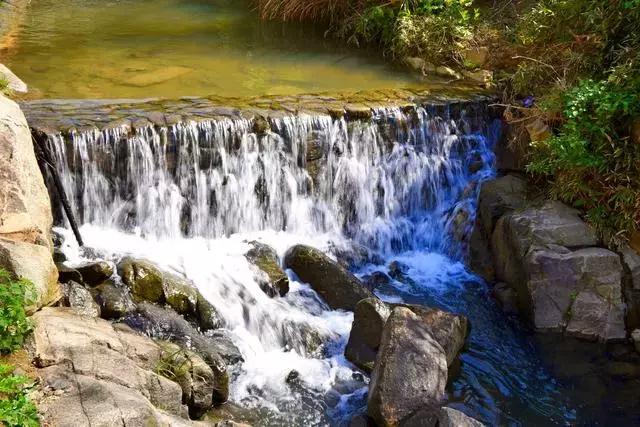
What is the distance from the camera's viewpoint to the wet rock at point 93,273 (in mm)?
6719

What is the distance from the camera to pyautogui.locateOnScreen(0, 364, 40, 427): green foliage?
14.0ft

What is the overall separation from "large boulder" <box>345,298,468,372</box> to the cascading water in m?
0.16

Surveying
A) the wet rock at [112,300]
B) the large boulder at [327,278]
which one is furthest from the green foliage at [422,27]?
the wet rock at [112,300]

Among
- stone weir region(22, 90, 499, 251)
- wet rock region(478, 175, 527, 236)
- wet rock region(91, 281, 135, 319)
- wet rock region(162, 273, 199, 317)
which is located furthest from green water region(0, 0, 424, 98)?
wet rock region(91, 281, 135, 319)

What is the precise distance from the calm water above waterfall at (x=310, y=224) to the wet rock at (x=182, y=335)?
0.92 ft

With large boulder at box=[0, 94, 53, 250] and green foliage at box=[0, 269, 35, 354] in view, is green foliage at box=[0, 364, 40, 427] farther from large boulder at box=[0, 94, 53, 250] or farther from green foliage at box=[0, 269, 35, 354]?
large boulder at box=[0, 94, 53, 250]

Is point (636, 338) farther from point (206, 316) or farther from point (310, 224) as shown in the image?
point (206, 316)

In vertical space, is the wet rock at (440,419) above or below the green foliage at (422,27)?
below

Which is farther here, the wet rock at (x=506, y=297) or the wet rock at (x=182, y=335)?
the wet rock at (x=506, y=297)

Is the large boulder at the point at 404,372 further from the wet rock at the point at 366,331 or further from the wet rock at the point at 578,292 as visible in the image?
the wet rock at the point at 578,292

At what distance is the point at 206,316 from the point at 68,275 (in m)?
1.30

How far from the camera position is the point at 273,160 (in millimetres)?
8766

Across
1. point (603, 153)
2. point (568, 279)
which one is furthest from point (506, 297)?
point (603, 153)

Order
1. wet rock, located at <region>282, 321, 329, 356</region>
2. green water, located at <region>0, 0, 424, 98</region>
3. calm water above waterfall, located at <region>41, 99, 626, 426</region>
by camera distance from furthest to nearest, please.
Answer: green water, located at <region>0, 0, 424, 98</region> → wet rock, located at <region>282, 321, 329, 356</region> → calm water above waterfall, located at <region>41, 99, 626, 426</region>
